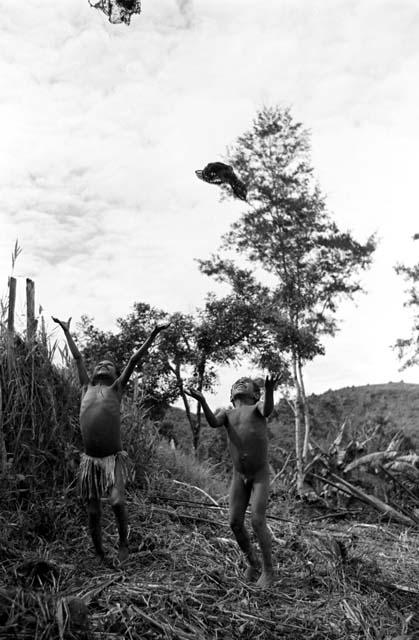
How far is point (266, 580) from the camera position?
4617 mm

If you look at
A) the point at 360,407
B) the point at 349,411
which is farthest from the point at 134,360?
the point at 360,407

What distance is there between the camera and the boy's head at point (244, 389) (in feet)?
17.3

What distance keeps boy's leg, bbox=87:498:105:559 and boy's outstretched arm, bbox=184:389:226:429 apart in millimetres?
1107

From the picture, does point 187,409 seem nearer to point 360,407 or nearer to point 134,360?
point 360,407

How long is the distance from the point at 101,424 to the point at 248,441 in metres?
1.18

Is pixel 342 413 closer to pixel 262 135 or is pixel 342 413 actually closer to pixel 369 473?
pixel 262 135

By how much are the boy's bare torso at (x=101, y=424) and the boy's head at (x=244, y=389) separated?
38.4 inches

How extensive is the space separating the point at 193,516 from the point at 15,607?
10.5ft

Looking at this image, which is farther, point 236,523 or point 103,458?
point 103,458

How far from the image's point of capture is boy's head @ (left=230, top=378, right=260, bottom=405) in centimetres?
527

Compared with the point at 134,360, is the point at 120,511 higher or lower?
lower

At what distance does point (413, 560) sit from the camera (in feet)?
21.0

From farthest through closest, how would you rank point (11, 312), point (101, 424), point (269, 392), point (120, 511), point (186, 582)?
point (11, 312) → point (101, 424) → point (120, 511) → point (269, 392) → point (186, 582)

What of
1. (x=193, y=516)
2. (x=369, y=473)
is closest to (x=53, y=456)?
(x=193, y=516)
